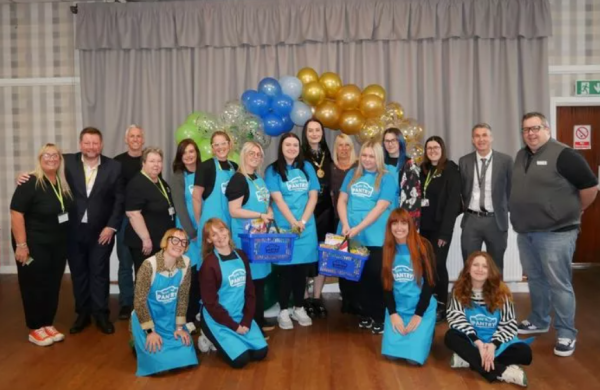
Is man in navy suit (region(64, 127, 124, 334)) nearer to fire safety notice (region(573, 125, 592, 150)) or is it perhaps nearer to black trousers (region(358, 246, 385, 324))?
black trousers (region(358, 246, 385, 324))

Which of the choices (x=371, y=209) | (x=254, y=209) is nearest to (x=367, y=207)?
(x=371, y=209)

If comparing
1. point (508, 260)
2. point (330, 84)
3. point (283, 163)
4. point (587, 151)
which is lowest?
point (508, 260)

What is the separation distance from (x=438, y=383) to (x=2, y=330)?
3468mm

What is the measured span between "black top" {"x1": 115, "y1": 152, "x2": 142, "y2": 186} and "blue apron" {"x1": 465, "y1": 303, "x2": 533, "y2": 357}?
9.95 ft

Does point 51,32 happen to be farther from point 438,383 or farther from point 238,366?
point 438,383

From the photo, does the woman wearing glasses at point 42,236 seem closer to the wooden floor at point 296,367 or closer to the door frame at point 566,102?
the wooden floor at point 296,367

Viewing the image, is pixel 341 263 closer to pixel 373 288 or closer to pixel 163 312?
pixel 373 288

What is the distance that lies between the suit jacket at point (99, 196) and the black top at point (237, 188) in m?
1.00

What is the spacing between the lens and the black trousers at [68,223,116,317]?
4.40m

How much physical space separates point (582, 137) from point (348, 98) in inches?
124

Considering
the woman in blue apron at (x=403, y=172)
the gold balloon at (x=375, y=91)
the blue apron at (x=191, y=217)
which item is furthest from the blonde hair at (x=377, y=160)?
the gold balloon at (x=375, y=91)

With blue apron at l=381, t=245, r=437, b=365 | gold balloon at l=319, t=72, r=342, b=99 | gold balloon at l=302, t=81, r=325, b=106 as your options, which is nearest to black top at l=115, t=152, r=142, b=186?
gold balloon at l=302, t=81, r=325, b=106

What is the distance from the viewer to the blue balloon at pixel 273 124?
5406 millimetres

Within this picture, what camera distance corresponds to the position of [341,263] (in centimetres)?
402
